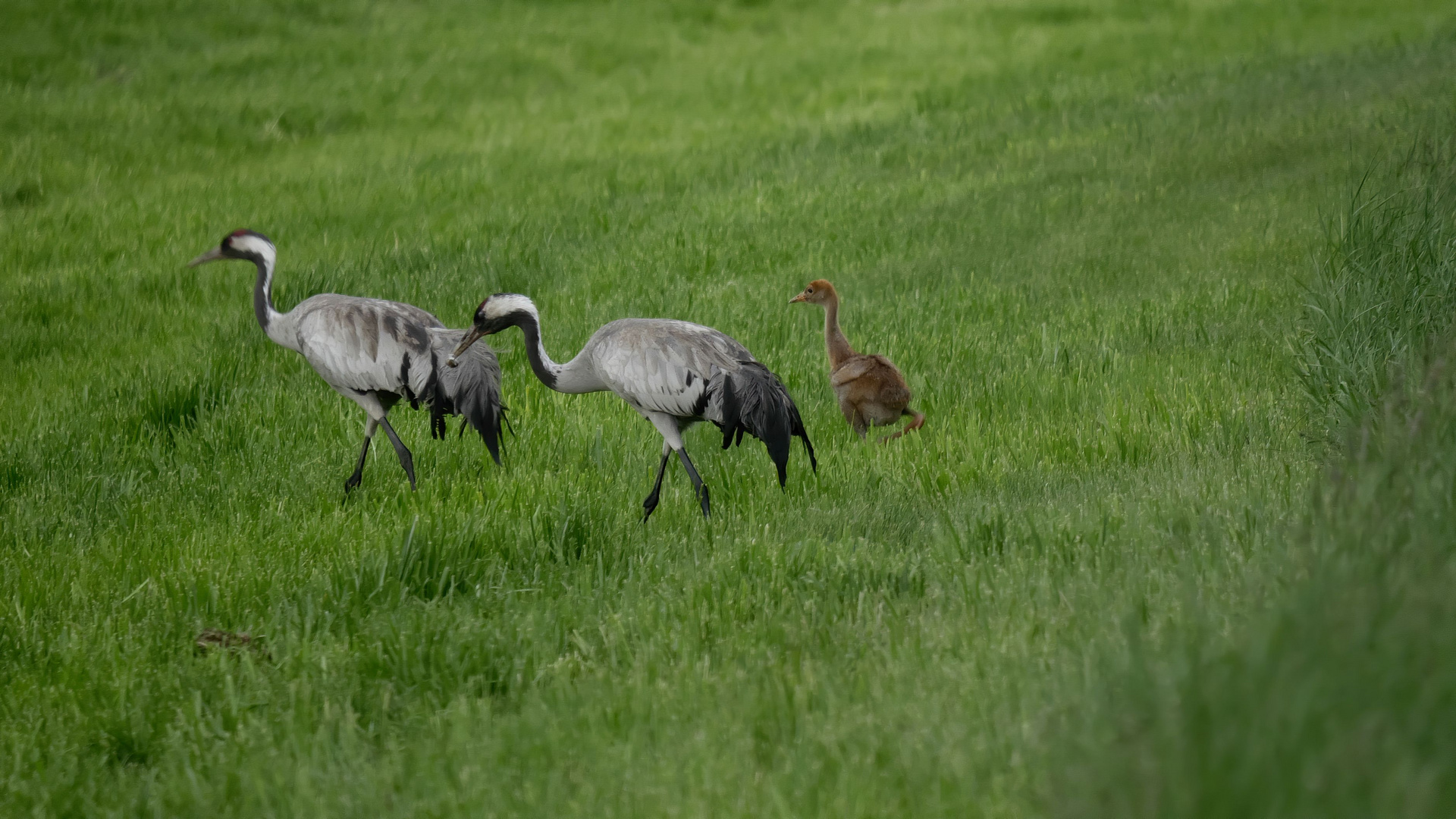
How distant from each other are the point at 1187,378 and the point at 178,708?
5.62m

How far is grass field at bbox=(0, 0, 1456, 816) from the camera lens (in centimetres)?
280

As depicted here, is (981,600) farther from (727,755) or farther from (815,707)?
(727,755)

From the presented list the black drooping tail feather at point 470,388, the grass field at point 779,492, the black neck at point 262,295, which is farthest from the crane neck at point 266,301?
the black drooping tail feather at point 470,388

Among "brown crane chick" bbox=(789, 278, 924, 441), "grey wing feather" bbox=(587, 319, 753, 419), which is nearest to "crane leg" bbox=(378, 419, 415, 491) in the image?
"grey wing feather" bbox=(587, 319, 753, 419)

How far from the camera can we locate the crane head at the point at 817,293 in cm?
808

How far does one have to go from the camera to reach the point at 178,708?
3729 millimetres

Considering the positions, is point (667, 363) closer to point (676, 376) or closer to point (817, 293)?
point (676, 376)

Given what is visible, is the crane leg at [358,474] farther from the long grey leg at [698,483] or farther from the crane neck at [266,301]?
the long grey leg at [698,483]

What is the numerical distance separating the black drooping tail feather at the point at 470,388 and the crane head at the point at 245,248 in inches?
59.4

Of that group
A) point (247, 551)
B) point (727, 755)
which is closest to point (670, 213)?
point (247, 551)

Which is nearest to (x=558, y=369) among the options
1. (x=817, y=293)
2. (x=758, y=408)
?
(x=758, y=408)

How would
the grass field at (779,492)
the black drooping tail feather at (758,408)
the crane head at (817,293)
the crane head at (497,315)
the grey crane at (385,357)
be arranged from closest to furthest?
the grass field at (779,492) < the black drooping tail feather at (758,408) < the crane head at (497,315) < the grey crane at (385,357) < the crane head at (817,293)

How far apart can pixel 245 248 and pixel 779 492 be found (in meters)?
3.56

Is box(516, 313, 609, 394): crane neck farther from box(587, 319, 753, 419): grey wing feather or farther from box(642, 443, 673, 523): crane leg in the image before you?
box(642, 443, 673, 523): crane leg
